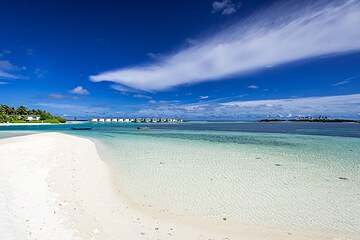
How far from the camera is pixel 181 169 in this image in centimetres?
1142

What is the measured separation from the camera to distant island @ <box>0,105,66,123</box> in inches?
3666

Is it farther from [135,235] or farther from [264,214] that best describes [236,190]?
[135,235]

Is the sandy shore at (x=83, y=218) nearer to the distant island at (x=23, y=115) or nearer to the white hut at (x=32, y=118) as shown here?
the distant island at (x=23, y=115)

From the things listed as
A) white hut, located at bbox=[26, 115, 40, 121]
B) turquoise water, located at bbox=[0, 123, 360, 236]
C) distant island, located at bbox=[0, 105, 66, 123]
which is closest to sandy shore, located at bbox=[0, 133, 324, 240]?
turquoise water, located at bbox=[0, 123, 360, 236]

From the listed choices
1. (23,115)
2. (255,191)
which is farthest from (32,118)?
(255,191)

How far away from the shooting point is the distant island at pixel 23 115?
93125 mm

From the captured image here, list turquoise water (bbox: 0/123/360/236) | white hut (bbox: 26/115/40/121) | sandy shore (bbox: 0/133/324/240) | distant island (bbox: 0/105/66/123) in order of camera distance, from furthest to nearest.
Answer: white hut (bbox: 26/115/40/121), distant island (bbox: 0/105/66/123), turquoise water (bbox: 0/123/360/236), sandy shore (bbox: 0/133/324/240)

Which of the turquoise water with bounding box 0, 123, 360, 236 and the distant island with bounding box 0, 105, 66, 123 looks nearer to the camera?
the turquoise water with bounding box 0, 123, 360, 236

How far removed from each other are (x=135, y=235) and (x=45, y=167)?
8.33 m

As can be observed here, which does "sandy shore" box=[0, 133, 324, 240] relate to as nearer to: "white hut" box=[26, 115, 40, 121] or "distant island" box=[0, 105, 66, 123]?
"distant island" box=[0, 105, 66, 123]

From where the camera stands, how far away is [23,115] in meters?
108

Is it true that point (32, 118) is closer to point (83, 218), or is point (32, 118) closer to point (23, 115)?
Answer: point (23, 115)

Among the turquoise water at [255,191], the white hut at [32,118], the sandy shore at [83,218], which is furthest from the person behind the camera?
the white hut at [32,118]

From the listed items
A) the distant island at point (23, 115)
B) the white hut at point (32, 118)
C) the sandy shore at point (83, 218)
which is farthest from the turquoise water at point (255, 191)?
the white hut at point (32, 118)
